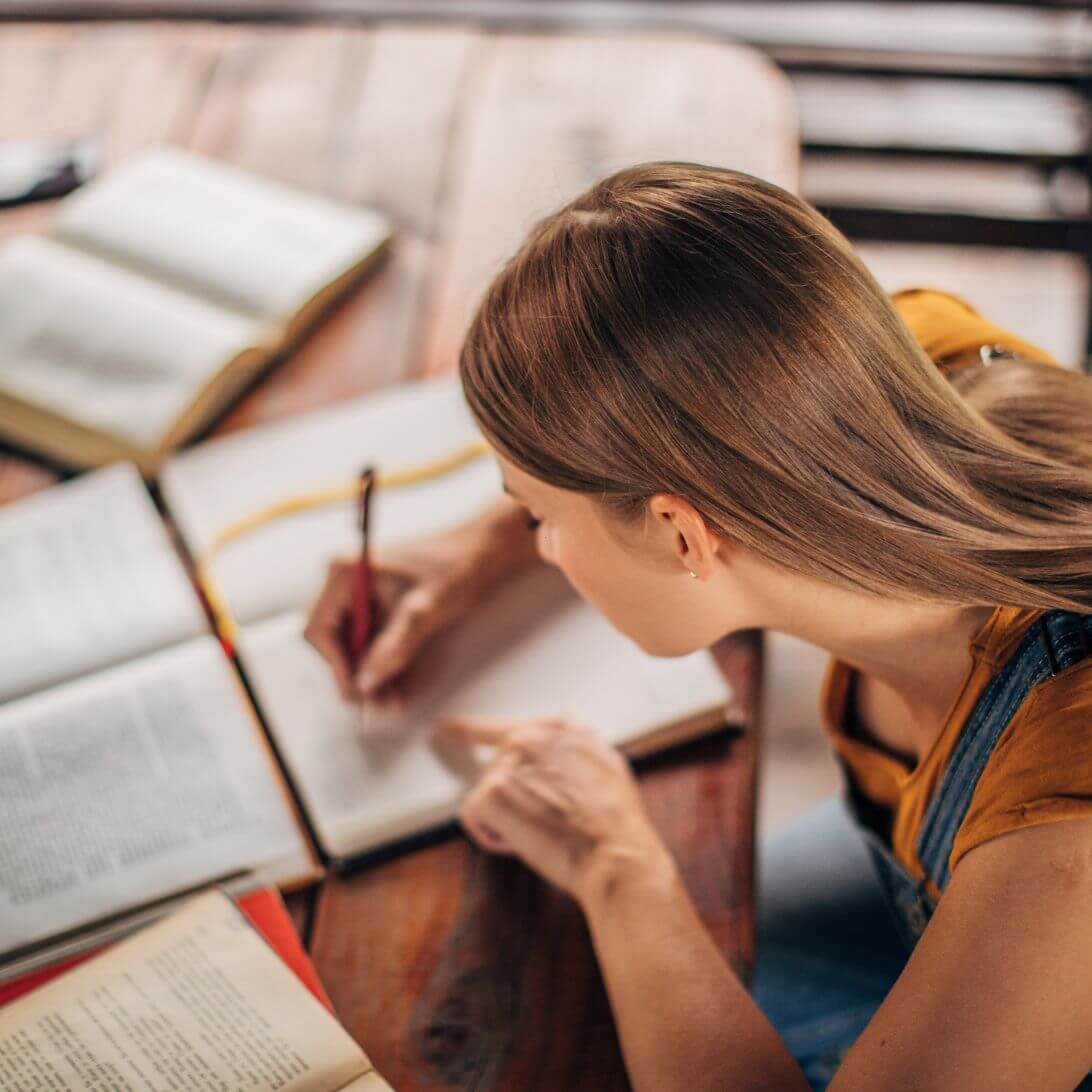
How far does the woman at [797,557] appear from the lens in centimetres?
69

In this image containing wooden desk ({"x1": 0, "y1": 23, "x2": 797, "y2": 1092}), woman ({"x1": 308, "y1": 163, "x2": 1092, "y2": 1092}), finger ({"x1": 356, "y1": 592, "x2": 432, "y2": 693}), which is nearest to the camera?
woman ({"x1": 308, "y1": 163, "x2": 1092, "y2": 1092})

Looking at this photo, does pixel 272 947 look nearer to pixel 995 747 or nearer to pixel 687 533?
pixel 687 533

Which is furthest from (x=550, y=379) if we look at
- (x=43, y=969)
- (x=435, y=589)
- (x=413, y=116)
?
(x=413, y=116)

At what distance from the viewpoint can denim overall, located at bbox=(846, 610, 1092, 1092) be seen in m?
0.77

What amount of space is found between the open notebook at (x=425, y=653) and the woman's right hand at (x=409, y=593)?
0.05ft

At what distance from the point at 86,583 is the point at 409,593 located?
10.4 inches

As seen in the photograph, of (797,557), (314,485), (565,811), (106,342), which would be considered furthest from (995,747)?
(106,342)

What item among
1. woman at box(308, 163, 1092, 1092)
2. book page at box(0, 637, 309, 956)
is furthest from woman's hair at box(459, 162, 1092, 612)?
book page at box(0, 637, 309, 956)

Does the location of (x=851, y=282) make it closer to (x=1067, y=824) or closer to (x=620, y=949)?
(x=1067, y=824)

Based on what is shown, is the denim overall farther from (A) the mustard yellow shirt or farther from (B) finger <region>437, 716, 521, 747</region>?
(B) finger <region>437, 716, 521, 747</region>

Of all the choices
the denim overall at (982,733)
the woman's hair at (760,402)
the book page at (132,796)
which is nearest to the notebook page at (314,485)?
the book page at (132,796)

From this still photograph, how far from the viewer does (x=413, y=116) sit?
1.50 metres

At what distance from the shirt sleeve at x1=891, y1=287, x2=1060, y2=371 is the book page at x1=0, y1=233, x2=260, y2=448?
0.60m

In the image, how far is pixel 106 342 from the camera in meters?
1.20
